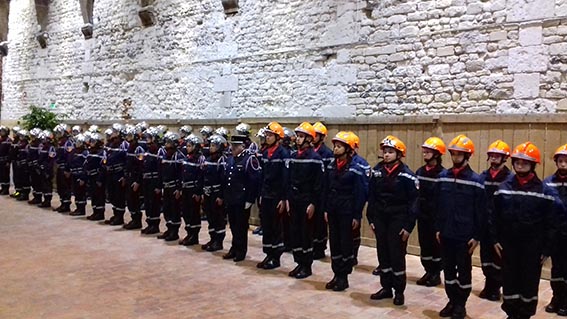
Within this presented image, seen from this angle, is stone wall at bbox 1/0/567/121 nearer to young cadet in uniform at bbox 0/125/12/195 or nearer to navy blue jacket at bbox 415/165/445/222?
navy blue jacket at bbox 415/165/445/222

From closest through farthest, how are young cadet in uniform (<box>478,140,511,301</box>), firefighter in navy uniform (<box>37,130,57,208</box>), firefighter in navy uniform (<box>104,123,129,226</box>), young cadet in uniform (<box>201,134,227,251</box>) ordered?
young cadet in uniform (<box>478,140,511,301</box>) → young cadet in uniform (<box>201,134,227,251</box>) → firefighter in navy uniform (<box>104,123,129,226</box>) → firefighter in navy uniform (<box>37,130,57,208</box>)

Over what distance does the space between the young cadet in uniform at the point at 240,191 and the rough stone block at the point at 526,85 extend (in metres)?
4.12

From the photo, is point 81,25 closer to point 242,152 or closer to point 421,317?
point 242,152

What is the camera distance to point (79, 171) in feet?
33.1

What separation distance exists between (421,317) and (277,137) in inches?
121

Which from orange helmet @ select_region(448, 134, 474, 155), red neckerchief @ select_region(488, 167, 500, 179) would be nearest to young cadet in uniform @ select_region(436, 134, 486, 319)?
orange helmet @ select_region(448, 134, 474, 155)

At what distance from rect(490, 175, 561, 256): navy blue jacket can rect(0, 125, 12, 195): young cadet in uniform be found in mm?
11843

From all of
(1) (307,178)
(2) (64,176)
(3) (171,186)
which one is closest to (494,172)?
(1) (307,178)

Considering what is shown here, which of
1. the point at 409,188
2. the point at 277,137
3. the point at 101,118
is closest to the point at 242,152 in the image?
the point at 277,137

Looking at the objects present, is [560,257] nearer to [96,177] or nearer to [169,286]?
[169,286]

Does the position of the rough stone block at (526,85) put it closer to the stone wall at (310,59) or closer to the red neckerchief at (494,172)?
the stone wall at (310,59)

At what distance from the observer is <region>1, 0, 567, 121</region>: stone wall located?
790 centimetres

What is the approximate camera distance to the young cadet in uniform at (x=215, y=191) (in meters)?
7.52

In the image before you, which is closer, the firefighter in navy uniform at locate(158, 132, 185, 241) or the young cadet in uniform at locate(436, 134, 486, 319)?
the young cadet in uniform at locate(436, 134, 486, 319)
